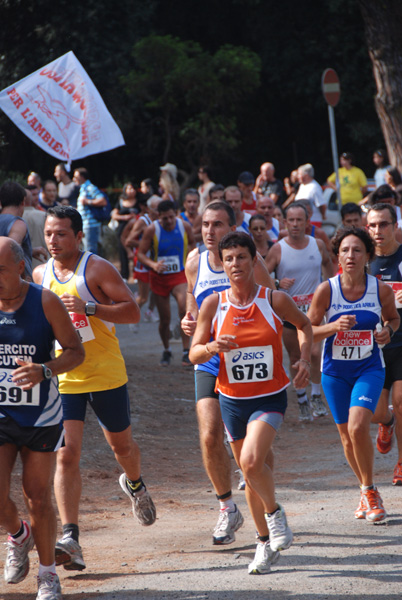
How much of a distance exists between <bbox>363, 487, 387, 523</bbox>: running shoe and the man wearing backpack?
10813 mm

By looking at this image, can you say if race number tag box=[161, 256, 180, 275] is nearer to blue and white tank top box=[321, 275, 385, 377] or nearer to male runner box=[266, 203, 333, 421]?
male runner box=[266, 203, 333, 421]

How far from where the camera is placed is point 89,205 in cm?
1641

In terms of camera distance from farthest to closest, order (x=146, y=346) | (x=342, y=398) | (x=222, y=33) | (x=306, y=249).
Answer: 1. (x=222, y=33)
2. (x=146, y=346)
3. (x=306, y=249)
4. (x=342, y=398)

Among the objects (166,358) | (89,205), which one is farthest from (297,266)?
(89,205)

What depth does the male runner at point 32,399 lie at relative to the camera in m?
4.79

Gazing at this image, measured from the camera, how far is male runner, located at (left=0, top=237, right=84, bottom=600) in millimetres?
4793

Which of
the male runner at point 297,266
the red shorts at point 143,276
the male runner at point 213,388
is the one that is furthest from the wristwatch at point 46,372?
the red shorts at point 143,276

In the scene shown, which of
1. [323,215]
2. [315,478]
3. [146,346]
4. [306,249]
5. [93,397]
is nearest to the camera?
[93,397]

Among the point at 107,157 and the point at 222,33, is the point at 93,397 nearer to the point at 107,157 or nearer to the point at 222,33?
the point at 107,157

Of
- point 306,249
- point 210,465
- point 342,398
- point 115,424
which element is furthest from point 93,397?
point 306,249

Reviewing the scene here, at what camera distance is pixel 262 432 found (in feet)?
17.1

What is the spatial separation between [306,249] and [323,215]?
627cm

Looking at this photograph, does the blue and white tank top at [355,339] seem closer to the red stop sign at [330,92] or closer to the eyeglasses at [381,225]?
the eyeglasses at [381,225]

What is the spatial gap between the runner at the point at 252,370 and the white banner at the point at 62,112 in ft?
16.6
